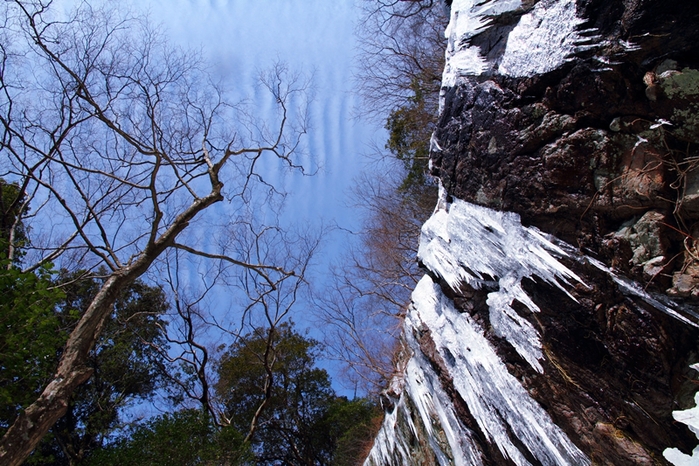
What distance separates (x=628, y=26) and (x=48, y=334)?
5763 millimetres

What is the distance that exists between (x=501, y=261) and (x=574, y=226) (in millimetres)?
524

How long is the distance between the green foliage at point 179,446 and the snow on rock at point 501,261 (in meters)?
6.24

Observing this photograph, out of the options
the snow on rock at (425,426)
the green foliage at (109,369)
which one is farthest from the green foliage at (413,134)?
the green foliage at (109,369)

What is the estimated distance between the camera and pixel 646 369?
6.15 feet

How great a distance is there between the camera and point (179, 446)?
686 centimetres

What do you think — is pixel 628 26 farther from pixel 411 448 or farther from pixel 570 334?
pixel 411 448

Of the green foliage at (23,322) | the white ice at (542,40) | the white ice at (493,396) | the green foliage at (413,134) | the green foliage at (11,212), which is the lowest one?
the white ice at (493,396)

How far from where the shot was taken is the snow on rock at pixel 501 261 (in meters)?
2.28

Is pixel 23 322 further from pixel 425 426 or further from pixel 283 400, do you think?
pixel 283 400

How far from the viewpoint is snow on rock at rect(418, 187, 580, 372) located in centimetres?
228

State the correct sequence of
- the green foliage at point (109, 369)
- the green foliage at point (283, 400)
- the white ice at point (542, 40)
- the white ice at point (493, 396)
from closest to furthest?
the white ice at point (542, 40), the white ice at point (493, 396), the green foliage at point (109, 369), the green foliage at point (283, 400)

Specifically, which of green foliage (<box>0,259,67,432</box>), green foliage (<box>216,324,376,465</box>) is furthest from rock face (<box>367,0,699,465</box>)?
green foliage (<box>216,324,376,465</box>)

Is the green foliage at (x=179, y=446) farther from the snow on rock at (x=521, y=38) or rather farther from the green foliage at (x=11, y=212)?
the snow on rock at (x=521, y=38)

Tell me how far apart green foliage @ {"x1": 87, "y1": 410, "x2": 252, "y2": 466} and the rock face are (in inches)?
226
